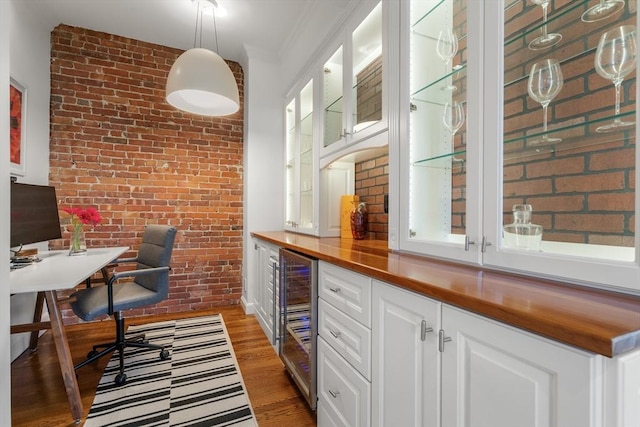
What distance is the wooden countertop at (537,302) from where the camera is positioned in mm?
501

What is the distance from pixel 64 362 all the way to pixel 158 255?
80 cm

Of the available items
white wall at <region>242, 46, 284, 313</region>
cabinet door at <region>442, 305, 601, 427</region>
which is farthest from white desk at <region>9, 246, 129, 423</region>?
cabinet door at <region>442, 305, 601, 427</region>

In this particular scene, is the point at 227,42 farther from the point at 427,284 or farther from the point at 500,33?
the point at 427,284

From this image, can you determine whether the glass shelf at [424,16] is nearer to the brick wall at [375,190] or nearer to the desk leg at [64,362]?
the brick wall at [375,190]

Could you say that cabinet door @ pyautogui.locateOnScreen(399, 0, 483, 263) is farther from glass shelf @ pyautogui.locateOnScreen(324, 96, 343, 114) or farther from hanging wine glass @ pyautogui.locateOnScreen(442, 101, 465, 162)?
glass shelf @ pyautogui.locateOnScreen(324, 96, 343, 114)

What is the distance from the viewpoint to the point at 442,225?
1272mm

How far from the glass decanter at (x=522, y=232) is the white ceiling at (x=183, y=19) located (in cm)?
202

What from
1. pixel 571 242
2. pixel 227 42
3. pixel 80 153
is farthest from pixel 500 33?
pixel 80 153

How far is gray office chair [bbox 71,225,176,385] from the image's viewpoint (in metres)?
1.92

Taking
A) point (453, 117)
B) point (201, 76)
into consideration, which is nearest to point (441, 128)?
point (453, 117)

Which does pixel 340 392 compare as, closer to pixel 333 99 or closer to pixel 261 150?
pixel 333 99

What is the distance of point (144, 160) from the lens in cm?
318

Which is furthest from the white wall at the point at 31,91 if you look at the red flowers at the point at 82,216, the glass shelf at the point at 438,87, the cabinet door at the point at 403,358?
the glass shelf at the point at 438,87

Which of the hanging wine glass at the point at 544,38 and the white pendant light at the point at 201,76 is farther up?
the white pendant light at the point at 201,76
